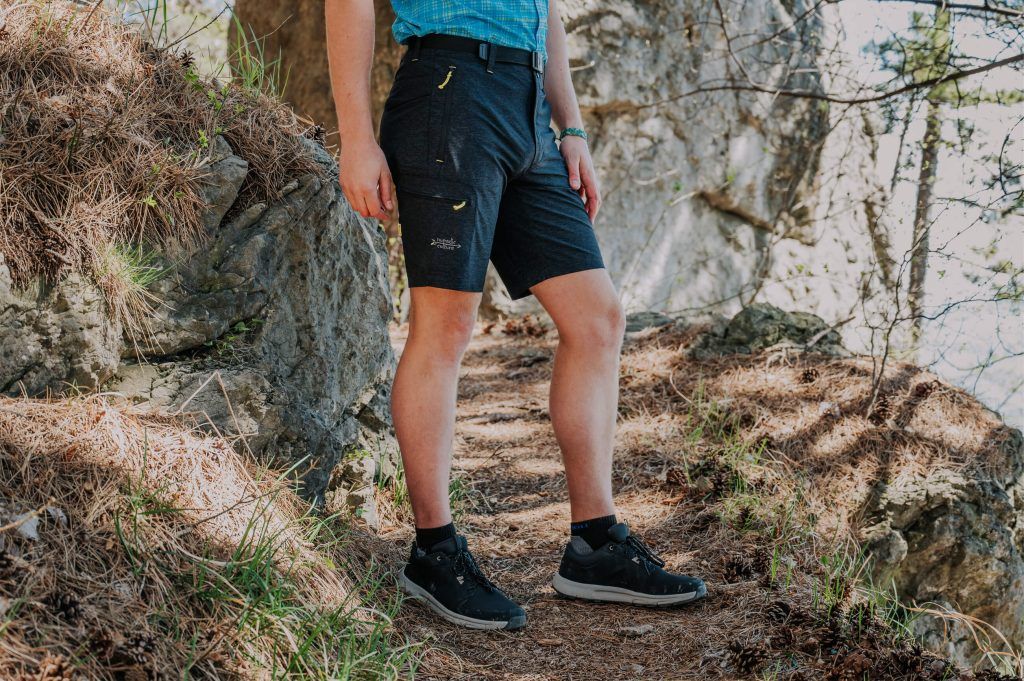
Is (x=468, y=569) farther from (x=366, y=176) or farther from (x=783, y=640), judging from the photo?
(x=366, y=176)

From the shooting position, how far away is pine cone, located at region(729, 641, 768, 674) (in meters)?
2.28

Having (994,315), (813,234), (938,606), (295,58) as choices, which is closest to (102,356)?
(938,606)

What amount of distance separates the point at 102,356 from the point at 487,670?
4.65 feet

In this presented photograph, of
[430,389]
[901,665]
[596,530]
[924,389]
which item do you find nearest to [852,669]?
[901,665]

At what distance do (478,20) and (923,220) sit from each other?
3378mm

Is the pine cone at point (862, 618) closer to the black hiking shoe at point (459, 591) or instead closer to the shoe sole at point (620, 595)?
the shoe sole at point (620, 595)

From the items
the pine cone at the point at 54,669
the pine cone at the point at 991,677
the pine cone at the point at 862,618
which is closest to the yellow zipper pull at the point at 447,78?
the pine cone at the point at 54,669

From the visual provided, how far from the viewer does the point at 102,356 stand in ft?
8.13

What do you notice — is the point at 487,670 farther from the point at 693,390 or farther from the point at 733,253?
the point at 733,253

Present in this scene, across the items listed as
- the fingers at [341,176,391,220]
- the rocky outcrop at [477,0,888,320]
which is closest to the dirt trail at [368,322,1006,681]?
the fingers at [341,176,391,220]

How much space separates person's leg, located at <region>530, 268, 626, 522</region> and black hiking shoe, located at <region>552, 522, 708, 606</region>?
11 centimetres

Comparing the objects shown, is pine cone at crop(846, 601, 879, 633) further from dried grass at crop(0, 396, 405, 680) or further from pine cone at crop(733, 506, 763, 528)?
dried grass at crop(0, 396, 405, 680)

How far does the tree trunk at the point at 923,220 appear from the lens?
13.6 feet

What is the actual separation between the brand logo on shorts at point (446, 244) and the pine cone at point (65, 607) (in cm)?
123
